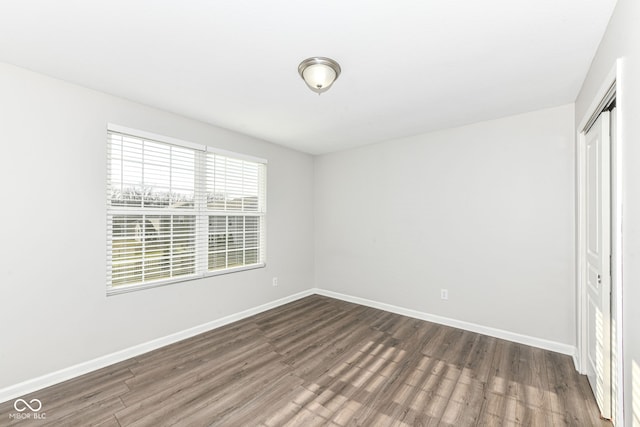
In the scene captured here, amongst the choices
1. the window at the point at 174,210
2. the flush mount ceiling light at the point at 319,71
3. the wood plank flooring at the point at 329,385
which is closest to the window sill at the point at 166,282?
the window at the point at 174,210

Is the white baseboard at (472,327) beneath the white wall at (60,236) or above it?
beneath

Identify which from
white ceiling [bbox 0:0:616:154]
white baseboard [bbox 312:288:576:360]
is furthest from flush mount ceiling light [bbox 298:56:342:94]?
white baseboard [bbox 312:288:576:360]

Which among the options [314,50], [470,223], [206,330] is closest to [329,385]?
[206,330]

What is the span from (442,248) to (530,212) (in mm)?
1036

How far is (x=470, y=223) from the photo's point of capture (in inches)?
134

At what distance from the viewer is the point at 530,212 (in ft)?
9.88

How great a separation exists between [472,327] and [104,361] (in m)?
3.97

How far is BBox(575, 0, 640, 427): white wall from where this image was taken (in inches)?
48.5

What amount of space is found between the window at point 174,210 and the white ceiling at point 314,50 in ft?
1.86

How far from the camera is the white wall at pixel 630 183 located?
4.04ft

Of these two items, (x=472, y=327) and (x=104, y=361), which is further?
(x=472, y=327)

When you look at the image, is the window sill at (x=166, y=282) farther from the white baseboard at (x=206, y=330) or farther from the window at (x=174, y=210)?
the white baseboard at (x=206, y=330)

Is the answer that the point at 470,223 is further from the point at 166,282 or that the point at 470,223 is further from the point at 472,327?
the point at 166,282

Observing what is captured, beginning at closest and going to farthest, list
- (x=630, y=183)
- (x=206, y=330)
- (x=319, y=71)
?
(x=630, y=183)
(x=319, y=71)
(x=206, y=330)
